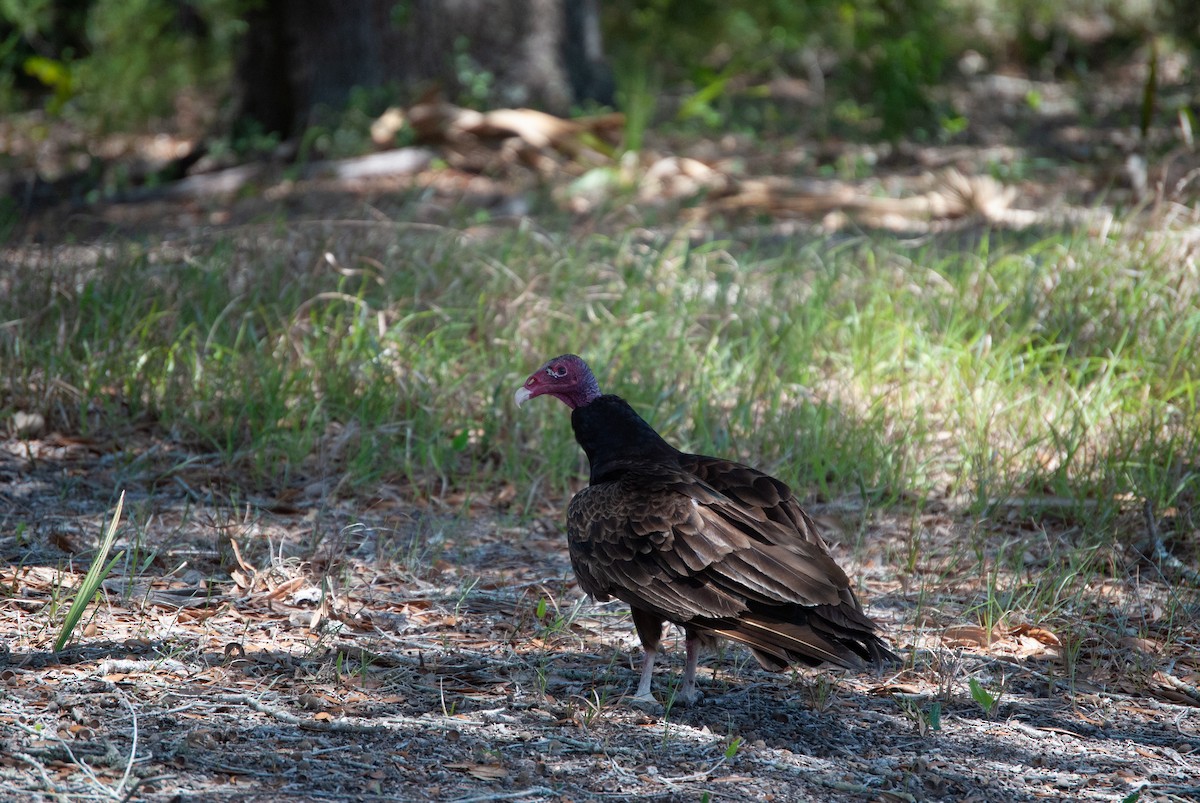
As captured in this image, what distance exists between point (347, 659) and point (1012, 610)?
6.45ft

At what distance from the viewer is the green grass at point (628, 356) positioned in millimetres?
4535

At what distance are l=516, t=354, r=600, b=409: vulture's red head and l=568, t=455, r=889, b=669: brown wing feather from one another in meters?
0.55

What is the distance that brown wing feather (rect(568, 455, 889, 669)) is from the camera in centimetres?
281

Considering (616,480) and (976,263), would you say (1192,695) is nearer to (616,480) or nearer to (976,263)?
(616,480)

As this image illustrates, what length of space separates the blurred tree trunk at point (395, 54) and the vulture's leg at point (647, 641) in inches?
249

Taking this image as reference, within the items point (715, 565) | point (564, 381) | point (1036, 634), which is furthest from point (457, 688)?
point (1036, 634)

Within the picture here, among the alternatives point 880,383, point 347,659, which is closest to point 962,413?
point 880,383

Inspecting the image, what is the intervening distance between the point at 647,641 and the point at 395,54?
22.3 feet

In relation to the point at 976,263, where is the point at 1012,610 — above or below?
below

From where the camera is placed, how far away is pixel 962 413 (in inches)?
188

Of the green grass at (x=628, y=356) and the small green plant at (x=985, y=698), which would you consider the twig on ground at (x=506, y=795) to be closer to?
the small green plant at (x=985, y=698)

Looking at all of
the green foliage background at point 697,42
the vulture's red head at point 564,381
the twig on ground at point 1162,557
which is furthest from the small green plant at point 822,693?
the green foliage background at point 697,42

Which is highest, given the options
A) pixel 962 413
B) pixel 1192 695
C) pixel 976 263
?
pixel 976 263

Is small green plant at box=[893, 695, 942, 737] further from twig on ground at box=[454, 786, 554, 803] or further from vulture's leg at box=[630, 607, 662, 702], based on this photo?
twig on ground at box=[454, 786, 554, 803]
